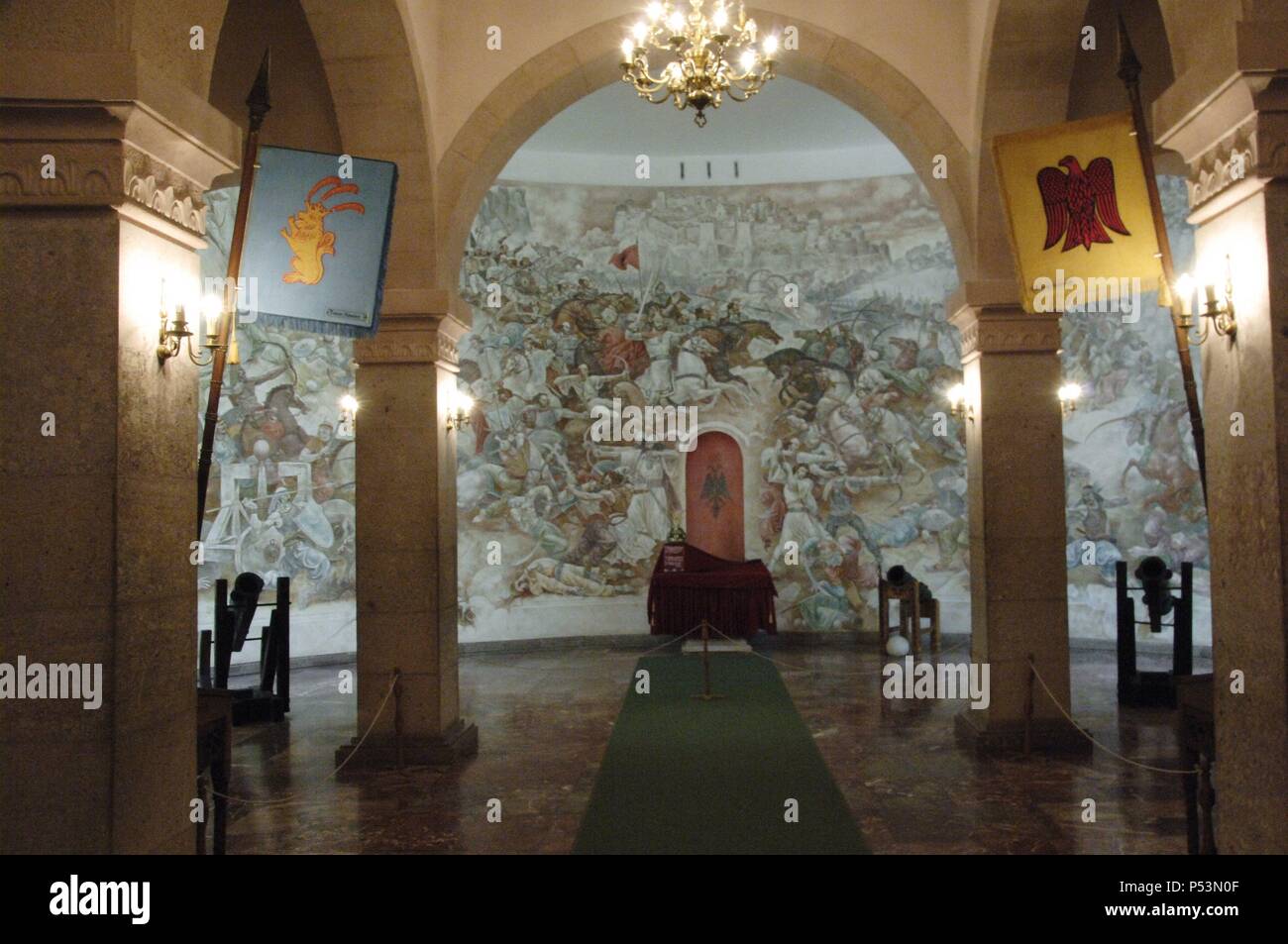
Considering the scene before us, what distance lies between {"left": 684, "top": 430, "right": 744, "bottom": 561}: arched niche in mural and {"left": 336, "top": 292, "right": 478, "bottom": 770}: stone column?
8507 millimetres

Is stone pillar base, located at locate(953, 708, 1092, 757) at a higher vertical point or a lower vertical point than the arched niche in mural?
lower

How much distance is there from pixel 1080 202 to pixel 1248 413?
266 centimetres

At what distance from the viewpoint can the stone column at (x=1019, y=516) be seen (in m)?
8.45

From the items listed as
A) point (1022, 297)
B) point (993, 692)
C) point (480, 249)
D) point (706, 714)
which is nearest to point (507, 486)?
point (480, 249)

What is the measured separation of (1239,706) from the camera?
4.23m

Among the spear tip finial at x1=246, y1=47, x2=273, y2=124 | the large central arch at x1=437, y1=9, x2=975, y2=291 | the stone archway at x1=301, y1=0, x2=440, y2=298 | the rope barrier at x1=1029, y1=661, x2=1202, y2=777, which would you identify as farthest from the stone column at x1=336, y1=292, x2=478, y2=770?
the rope barrier at x1=1029, y1=661, x2=1202, y2=777

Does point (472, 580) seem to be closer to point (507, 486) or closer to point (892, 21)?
point (507, 486)

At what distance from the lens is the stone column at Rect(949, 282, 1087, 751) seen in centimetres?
845

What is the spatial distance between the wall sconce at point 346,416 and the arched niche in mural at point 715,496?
17.6ft

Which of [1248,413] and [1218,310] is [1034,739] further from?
[1218,310]

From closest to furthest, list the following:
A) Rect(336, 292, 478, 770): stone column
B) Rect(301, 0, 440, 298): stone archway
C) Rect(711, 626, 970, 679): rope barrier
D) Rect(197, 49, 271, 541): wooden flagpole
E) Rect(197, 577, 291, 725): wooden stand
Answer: Rect(197, 49, 271, 541): wooden flagpole → Rect(301, 0, 440, 298): stone archway → Rect(336, 292, 478, 770): stone column → Rect(197, 577, 291, 725): wooden stand → Rect(711, 626, 970, 679): rope barrier

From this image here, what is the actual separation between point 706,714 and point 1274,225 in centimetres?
729

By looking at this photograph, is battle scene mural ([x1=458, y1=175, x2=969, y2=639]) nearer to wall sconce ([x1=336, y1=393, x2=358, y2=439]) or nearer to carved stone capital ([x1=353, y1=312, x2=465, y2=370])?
wall sconce ([x1=336, y1=393, x2=358, y2=439])

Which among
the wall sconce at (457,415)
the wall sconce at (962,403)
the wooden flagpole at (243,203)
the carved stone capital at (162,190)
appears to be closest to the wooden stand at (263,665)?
the wall sconce at (457,415)
